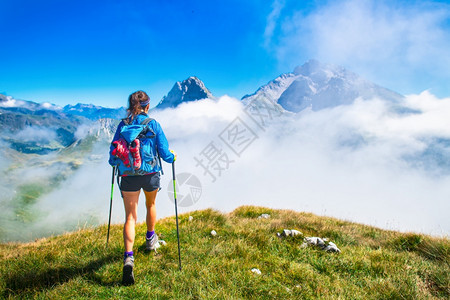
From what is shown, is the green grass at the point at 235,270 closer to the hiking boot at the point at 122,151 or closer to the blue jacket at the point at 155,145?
the blue jacket at the point at 155,145

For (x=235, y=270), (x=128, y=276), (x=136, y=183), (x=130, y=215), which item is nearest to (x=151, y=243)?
(x=130, y=215)

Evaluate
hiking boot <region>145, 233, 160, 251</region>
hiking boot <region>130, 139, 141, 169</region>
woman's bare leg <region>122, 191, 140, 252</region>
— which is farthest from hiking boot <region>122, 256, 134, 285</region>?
hiking boot <region>130, 139, 141, 169</region>

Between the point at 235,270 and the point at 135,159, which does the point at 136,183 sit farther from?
the point at 235,270

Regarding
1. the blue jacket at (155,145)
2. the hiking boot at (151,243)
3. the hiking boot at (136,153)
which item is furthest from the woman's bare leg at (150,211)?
the hiking boot at (136,153)

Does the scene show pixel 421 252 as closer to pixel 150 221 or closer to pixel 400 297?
pixel 400 297

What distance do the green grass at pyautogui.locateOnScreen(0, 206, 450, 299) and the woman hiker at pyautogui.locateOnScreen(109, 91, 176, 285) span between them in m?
0.81

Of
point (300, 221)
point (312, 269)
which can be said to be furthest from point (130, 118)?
point (300, 221)

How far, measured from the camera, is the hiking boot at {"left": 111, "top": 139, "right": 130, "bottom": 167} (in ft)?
15.3

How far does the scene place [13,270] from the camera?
4.41m

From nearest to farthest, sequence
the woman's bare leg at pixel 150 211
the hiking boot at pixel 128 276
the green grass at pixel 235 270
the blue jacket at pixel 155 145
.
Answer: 1. the green grass at pixel 235 270
2. the hiking boot at pixel 128 276
3. the blue jacket at pixel 155 145
4. the woman's bare leg at pixel 150 211

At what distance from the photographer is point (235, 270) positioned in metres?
4.62

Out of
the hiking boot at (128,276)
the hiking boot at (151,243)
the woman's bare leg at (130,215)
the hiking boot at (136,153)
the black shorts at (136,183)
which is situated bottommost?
the hiking boot at (128,276)

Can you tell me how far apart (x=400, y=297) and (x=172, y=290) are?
3994 millimetres

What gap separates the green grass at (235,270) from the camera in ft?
13.0
